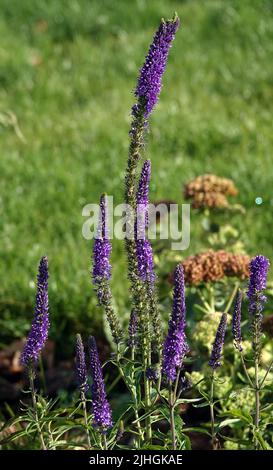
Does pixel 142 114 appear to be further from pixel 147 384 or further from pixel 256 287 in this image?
pixel 147 384

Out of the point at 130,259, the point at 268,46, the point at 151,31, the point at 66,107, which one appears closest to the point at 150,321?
the point at 130,259

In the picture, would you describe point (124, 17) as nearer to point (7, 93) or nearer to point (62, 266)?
point (7, 93)

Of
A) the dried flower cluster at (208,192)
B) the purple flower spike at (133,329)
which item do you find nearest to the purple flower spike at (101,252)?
the purple flower spike at (133,329)

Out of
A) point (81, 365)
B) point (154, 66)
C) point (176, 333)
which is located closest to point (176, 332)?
point (176, 333)

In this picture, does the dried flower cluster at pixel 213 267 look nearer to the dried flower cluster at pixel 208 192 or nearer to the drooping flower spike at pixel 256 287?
the dried flower cluster at pixel 208 192

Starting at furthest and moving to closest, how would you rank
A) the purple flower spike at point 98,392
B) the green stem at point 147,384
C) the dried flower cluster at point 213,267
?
the dried flower cluster at point 213,267 < the green stem at point 147,384 < the purple flower spike at point 98,392

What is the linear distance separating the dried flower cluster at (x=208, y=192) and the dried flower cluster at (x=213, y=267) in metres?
0.64

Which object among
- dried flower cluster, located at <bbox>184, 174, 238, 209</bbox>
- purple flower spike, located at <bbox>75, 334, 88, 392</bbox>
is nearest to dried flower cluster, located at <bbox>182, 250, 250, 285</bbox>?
dried flower cluster, located at <bbox>184, 174, 238, 209</bbox>

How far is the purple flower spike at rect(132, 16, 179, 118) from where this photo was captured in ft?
7.27

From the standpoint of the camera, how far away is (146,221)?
233cm

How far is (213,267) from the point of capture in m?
3.69

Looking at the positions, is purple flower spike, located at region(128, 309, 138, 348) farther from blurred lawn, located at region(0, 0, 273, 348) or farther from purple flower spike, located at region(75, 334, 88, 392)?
blurred lawn, located at region(0, 0, 273, 348)

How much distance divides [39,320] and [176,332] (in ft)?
1.37

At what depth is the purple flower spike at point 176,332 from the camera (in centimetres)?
217
